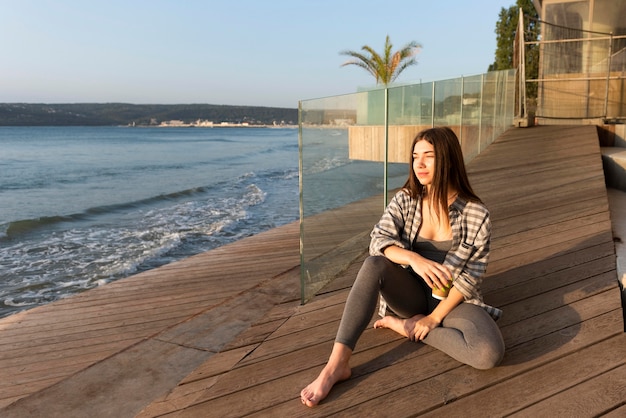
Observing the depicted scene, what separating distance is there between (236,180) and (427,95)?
17.4 metres

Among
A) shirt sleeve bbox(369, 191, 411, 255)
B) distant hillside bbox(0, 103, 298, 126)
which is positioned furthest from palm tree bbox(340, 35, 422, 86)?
distant hillside bbox(0, 103, 298, 126)

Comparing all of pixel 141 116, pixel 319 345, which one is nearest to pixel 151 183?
pixel 319 345

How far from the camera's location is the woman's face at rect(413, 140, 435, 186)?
93.3 inches

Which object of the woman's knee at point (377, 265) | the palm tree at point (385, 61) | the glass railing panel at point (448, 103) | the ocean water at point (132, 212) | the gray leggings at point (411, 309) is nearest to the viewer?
the gray leggings at point (411, 309)

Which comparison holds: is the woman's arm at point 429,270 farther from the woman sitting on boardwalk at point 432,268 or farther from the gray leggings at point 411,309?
the gray leggings at point 411,309

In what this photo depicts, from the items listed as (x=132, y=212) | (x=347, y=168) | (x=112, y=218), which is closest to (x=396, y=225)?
(x=347, y=168)

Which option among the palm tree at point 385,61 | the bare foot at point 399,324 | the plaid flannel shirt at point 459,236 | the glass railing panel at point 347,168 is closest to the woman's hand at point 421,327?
the bare foot at point 399,324

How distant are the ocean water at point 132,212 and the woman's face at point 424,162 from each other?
3.51 feet

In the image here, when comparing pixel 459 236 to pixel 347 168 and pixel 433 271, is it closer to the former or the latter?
pixel 433 271

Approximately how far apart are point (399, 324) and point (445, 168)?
2.70 ft

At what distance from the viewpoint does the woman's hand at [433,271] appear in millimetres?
2252

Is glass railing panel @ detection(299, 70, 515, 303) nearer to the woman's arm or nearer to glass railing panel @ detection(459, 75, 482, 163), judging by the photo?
the woman's arm

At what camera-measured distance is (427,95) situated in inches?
258

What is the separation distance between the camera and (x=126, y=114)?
95.6m
